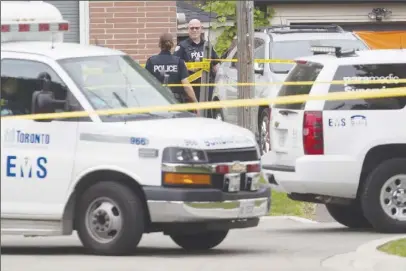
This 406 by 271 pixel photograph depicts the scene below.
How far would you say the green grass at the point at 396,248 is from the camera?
12055 millimetres

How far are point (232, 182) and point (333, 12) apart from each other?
78.0 feet

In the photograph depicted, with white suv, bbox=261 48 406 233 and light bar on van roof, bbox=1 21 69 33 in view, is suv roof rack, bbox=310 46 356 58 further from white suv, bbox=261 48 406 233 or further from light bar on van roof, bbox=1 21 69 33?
light bar on van roof, bbox=1 21 69 33

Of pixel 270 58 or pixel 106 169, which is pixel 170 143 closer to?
pixel 106 169

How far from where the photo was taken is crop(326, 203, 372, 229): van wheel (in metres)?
14.6

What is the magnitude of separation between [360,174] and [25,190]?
147 inches

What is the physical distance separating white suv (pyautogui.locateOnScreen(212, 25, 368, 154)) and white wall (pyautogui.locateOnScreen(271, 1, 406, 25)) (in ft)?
38.8

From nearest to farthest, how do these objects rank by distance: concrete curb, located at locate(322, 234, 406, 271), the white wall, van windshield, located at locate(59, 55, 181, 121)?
concrete curb, located at locate(322, 234, 406, 271)
van windshield, located at locate(59, 55, 181, 121)
the white wall

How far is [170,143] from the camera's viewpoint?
450 inches

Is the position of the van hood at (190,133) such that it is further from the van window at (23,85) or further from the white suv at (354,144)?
the white suv at (354,144)

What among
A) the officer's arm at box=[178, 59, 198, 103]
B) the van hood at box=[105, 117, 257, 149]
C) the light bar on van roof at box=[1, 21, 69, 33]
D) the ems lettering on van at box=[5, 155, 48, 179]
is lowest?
the ems lettering on van at box=[5, 155, 48, 179]

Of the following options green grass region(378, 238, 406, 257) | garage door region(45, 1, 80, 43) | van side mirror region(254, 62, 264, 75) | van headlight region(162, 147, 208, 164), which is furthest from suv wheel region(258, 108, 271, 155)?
van headlight region(162, 147, 208, 164)

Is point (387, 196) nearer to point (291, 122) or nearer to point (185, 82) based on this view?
point (291, 122)

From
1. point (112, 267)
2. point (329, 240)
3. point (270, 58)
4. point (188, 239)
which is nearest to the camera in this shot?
point (112, 267)

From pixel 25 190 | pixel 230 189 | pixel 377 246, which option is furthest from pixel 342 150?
pixel 25 190
